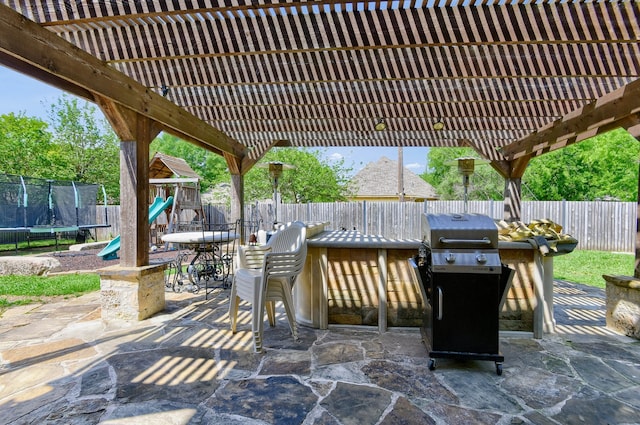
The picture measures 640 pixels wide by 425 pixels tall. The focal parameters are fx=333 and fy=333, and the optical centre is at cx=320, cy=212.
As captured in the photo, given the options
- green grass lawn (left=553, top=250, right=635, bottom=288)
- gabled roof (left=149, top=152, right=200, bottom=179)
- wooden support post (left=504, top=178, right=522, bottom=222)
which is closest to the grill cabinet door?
green grass lawn (left=553, top=250, right=635, bottom=288)

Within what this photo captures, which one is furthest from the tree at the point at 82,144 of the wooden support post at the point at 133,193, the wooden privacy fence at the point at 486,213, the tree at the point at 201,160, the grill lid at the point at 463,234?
the grill lid at the point at 463,234

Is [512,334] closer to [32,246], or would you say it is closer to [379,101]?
[379,101]

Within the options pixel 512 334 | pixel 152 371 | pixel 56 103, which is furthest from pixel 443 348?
pixel 56 103

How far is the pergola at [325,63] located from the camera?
2447mm

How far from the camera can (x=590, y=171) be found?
1409cm

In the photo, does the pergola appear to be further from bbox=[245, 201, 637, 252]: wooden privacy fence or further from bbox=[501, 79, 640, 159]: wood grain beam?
bbox=[245, 201, 637, 252]: wooden privacy fence

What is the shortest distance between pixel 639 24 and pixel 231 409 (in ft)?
12.7

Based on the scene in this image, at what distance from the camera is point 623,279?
3.17 meters

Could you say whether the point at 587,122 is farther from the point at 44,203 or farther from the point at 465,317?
the point at 44,203

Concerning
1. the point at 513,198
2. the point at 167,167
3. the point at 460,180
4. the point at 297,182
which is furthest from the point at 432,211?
the point at 460,180

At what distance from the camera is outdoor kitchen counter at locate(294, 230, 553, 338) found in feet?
10.1

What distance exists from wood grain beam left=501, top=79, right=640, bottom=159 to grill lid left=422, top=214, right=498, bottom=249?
2.03 metres

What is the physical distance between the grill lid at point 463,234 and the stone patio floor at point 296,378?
92 cm

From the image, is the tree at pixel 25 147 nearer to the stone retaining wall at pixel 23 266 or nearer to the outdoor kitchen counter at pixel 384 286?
the stone retaining wall at pixel 23 266
